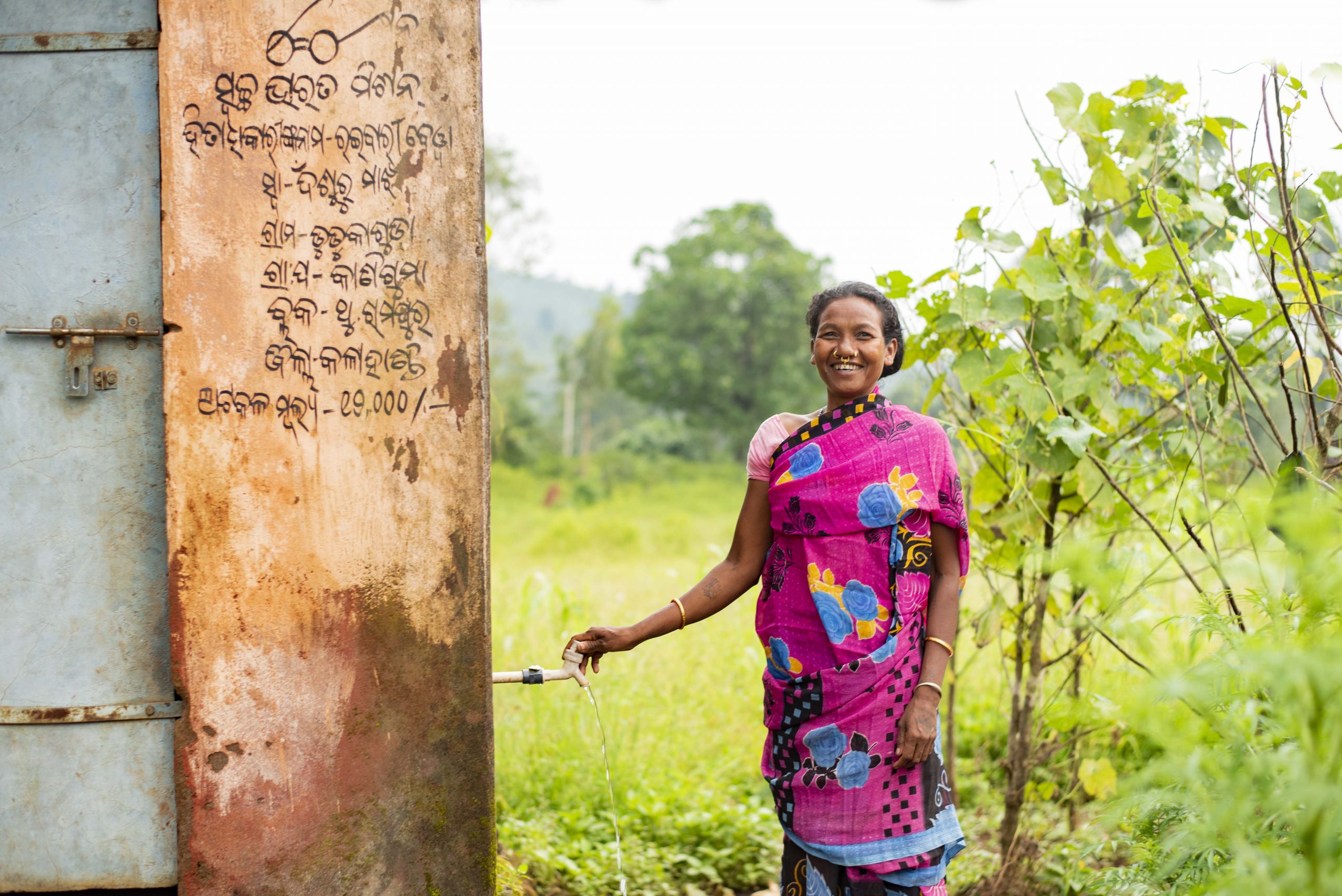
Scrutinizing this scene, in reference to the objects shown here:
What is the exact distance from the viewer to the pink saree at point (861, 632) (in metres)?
1.83

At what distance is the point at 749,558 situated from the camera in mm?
2037

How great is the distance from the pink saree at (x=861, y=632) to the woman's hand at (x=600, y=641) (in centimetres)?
32

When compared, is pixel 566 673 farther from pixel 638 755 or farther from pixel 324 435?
pixel 638 755

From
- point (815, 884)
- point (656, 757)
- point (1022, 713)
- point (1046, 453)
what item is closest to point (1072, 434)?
point (1046, 453)

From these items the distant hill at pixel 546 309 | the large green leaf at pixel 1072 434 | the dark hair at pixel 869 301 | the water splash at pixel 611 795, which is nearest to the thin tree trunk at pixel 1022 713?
the large green leaf at pixel 1072 434

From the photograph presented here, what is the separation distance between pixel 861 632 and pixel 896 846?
1.35 feet

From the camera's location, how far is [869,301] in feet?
6.33

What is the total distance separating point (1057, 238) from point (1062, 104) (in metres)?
0.34

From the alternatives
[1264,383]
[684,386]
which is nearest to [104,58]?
[1264,383]

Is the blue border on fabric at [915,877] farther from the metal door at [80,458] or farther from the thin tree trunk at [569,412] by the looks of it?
the thin tree trunk at [569,412]

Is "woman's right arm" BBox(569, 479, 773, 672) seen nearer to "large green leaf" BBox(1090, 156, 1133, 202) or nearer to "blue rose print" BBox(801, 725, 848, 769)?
"blue rose print" BBox(801, 725, 848, 769)

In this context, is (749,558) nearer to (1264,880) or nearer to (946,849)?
(946,849)

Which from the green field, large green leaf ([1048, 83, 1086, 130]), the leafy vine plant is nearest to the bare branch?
the leafy vine plant

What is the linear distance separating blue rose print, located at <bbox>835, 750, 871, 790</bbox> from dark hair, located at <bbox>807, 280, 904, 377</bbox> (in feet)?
2.55
